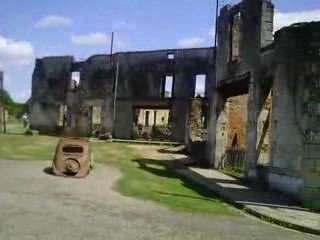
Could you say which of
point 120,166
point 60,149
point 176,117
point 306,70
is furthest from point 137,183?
point 176,117

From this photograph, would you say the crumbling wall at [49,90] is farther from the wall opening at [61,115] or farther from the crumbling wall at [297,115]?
the crumbling wall at [297,115]

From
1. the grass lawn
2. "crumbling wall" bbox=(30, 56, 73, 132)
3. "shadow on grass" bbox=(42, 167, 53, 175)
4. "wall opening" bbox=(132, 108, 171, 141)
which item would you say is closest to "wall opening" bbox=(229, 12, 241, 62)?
the grass lawn

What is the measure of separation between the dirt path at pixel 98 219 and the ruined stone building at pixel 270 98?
11.9 feet

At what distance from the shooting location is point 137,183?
14500mm

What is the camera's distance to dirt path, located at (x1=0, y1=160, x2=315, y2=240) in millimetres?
7930

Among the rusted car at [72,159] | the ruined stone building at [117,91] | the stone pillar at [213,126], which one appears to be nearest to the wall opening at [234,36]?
the stone pillar at [213,126]

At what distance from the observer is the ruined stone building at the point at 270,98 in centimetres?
1273

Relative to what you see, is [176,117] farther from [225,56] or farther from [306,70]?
[306,70]

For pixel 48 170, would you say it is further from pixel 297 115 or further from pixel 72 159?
pixel 297 115

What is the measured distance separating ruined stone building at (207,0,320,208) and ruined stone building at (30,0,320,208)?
0.09ft

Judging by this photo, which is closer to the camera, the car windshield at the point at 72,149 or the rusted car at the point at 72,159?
the rusted car at the point at 72,159

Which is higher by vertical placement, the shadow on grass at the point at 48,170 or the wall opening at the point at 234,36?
the wall opening at the point at 234,36

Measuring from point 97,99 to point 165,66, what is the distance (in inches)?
257

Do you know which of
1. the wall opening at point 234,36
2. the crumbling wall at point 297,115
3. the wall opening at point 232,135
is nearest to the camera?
the crumbling wall at point 297,115
